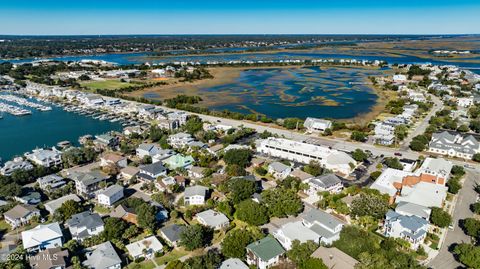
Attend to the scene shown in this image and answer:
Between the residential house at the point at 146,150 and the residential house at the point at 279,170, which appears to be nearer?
the residential house at the point at 279,170

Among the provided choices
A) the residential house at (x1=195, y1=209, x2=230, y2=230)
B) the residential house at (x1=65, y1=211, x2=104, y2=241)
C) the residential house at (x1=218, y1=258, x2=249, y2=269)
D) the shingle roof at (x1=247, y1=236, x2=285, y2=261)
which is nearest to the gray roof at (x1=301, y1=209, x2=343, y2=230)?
the shingle roof at (x1=247, y1=236, x2=285, y2=261)

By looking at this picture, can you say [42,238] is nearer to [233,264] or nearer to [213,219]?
[213,219]

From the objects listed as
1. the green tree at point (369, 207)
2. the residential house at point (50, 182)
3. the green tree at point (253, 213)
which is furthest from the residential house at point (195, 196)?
the residential house at point (50, 182)

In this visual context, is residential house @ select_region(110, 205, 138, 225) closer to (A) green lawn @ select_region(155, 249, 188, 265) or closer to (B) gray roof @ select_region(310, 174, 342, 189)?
(A) green lawn @ select_region(155, 249, 188, 265)

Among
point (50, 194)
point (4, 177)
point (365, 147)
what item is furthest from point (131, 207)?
point (365, 147)

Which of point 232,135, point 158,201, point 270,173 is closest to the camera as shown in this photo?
point 158,201

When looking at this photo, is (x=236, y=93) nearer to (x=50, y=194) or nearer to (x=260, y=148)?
(x=260, y=148)

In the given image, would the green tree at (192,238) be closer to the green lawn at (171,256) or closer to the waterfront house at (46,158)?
the green lawn at (171,256)
